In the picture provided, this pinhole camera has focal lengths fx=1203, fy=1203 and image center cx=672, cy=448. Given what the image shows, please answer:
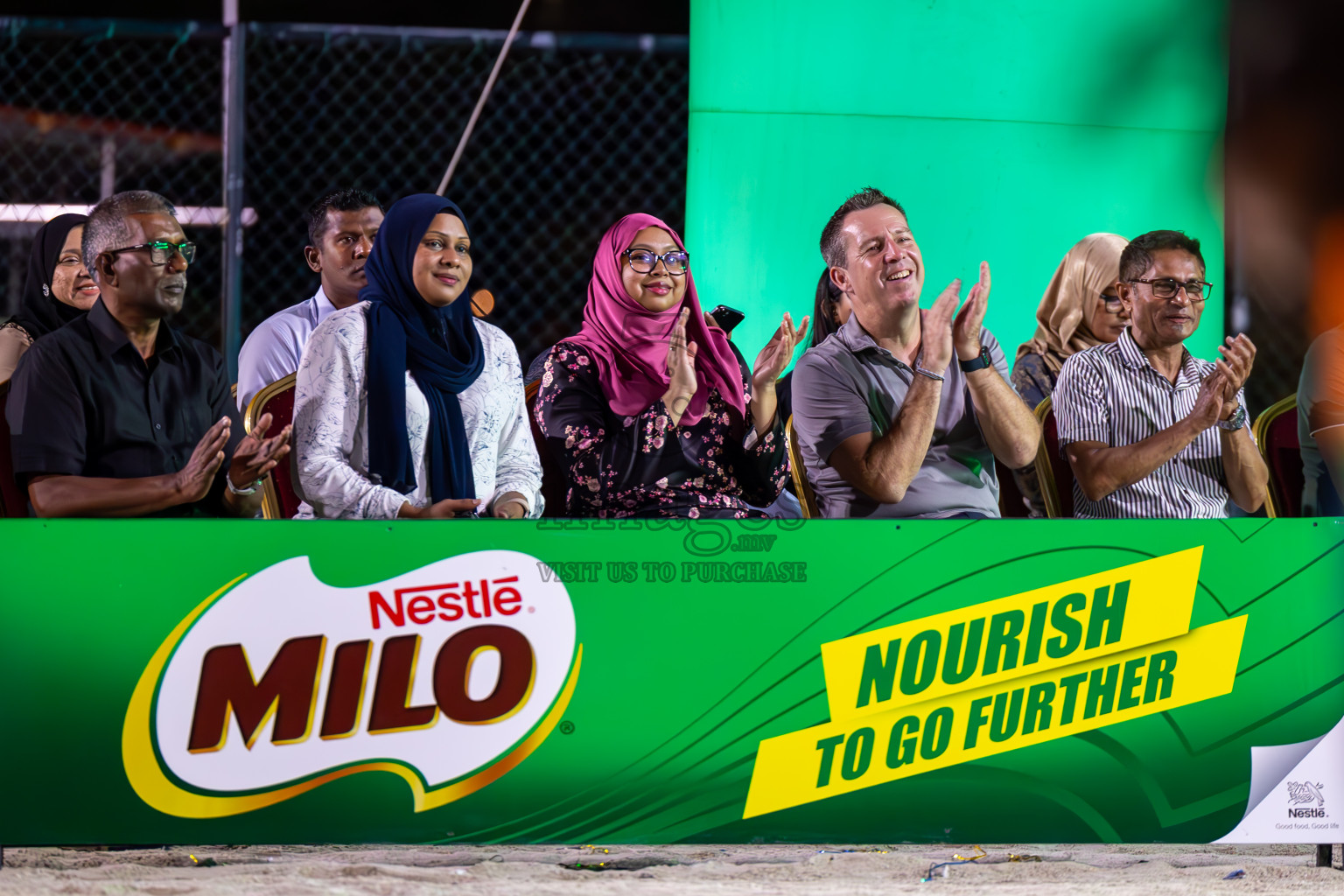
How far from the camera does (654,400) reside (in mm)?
2729

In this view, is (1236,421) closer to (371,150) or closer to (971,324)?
(971,324)

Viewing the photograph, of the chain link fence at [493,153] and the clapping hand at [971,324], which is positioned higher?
the chain link fence at [493,153]

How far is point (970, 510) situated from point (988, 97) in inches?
70.1

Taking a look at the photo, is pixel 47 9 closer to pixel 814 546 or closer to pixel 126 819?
pixel 126 819

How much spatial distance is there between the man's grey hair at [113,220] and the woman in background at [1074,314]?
237cm

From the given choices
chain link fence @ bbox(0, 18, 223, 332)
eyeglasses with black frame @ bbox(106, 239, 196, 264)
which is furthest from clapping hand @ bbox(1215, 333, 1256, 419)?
chain link fence @ bbox(0, 18, 223, 332)

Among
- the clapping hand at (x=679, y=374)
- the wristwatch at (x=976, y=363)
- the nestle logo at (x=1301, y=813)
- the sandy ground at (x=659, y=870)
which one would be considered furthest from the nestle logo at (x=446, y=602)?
the nestle logo at (x=1301, y=813)

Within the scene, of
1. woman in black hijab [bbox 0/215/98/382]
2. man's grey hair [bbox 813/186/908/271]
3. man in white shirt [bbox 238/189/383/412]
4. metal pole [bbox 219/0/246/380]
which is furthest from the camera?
metal pole [bbox 219/0/246/380]

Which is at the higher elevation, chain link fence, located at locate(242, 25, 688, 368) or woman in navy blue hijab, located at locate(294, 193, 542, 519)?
chain link fence, located at locate(242, 25, 688, 368)

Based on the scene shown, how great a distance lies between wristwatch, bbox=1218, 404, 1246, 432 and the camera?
287 centimetres

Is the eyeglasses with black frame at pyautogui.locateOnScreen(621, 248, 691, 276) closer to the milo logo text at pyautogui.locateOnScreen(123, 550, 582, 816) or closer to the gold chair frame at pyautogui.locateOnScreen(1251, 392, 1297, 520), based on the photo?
the milo logo text at pyautogui.locateOnScreen(123, 550, 582, 816)

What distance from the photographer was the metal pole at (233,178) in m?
3.81

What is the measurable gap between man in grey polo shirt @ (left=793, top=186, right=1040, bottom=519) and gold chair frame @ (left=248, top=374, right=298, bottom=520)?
120 cm

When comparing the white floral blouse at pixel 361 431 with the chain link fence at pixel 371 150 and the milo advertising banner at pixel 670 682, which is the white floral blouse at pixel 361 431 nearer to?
the milo advertising banner at pixel 670 682
